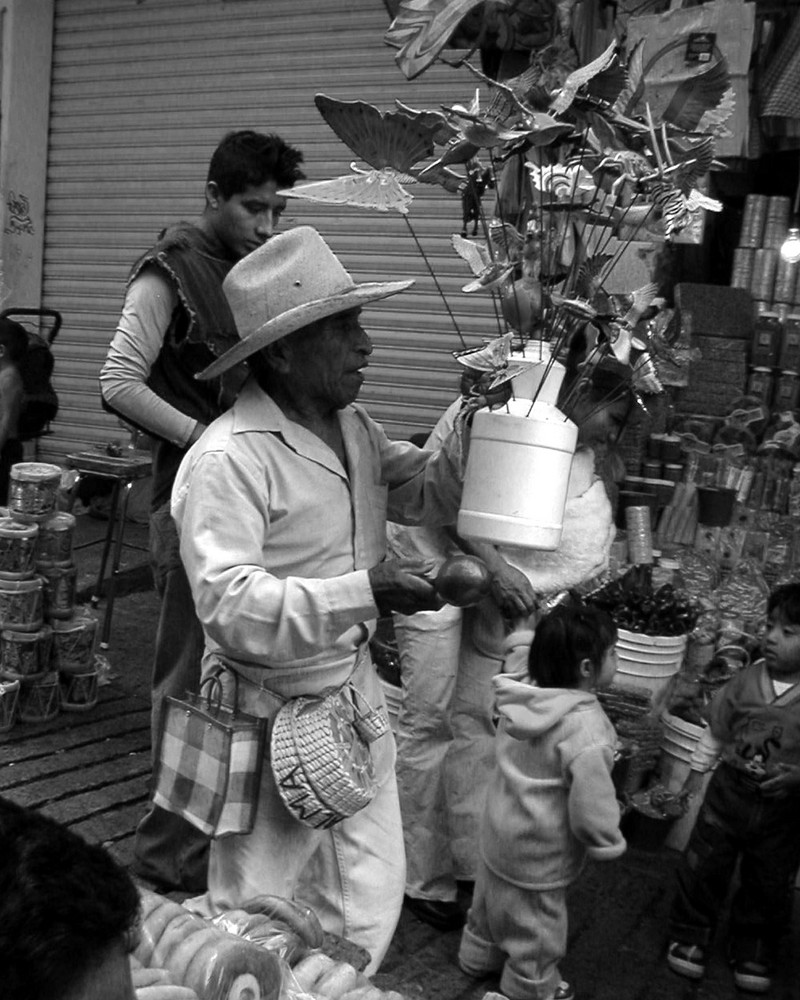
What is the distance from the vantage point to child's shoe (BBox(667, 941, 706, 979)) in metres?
3.71

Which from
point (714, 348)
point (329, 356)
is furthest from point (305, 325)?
point (714, 348)

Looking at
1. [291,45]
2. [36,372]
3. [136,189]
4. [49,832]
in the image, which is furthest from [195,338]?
[136,189]

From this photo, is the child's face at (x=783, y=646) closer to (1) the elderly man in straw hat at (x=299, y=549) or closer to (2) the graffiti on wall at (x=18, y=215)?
(1) the elderly man in straw hat at (x=299, y=549)

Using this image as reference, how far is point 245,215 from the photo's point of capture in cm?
375

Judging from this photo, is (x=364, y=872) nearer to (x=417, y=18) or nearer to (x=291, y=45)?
(x=417, y=18)

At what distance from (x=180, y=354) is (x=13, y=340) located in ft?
11.2

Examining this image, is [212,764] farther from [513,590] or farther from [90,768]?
[90,768]

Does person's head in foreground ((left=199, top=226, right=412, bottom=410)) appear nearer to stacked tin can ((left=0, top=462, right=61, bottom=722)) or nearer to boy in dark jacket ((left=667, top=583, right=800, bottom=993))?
boy in dark jacket ((left=667, top=583, right=800, bottom=993))

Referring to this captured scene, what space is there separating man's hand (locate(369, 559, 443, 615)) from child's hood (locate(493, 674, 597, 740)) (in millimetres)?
1060

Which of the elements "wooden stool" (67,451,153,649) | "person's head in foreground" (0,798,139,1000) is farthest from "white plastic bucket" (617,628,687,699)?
"person's head in foreground" (0,798,139,1000)

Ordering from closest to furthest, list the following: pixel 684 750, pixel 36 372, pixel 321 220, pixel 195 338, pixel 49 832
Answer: pixel 49 832, pixel 195 338, pixel 684 750, pixel 36 372, pixel 321 220

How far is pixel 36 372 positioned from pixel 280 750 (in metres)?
5.63

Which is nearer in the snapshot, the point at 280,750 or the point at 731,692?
the point at 280,750

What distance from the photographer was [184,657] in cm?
377
